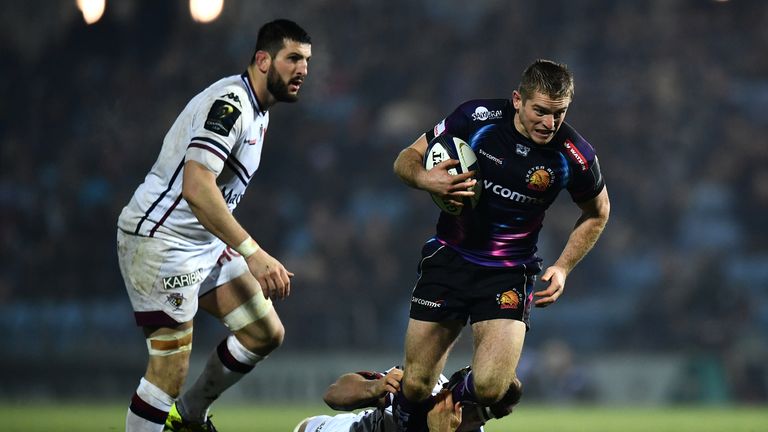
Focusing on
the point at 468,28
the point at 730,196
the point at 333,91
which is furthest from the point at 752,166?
the point at 333,91

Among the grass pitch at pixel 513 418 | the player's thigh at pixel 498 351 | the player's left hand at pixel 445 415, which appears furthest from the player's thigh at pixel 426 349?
the grass pitch at pixel 513 418

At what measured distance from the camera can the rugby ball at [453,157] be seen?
5859mm

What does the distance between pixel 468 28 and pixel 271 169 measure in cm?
428

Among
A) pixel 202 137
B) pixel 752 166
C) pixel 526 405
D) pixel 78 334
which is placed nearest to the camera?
pixel 202 137

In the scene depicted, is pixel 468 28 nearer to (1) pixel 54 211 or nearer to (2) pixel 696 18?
(2) pixel 696 18

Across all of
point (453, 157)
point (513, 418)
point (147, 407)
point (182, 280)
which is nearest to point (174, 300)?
point (182, 280)

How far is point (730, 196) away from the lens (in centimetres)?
1584

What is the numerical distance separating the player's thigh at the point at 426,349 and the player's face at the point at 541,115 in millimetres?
1106

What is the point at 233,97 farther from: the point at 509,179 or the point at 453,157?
the point at 509,179

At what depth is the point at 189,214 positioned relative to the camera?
6.20 metres

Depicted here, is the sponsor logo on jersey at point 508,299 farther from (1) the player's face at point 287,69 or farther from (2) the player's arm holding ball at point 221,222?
(1) the player's face at point 287,69

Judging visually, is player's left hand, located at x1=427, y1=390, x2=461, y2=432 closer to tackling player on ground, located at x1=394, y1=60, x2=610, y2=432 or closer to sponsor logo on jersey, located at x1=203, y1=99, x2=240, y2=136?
tackling player on ground, located at x1=394, y1=60, x2=610, y2=432

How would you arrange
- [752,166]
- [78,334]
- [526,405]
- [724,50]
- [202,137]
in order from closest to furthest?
1. [202,137]
2. [526,405]
3. [78,334]
4. [752,166]
5. [724,50]

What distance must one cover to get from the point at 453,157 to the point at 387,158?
1058cm
